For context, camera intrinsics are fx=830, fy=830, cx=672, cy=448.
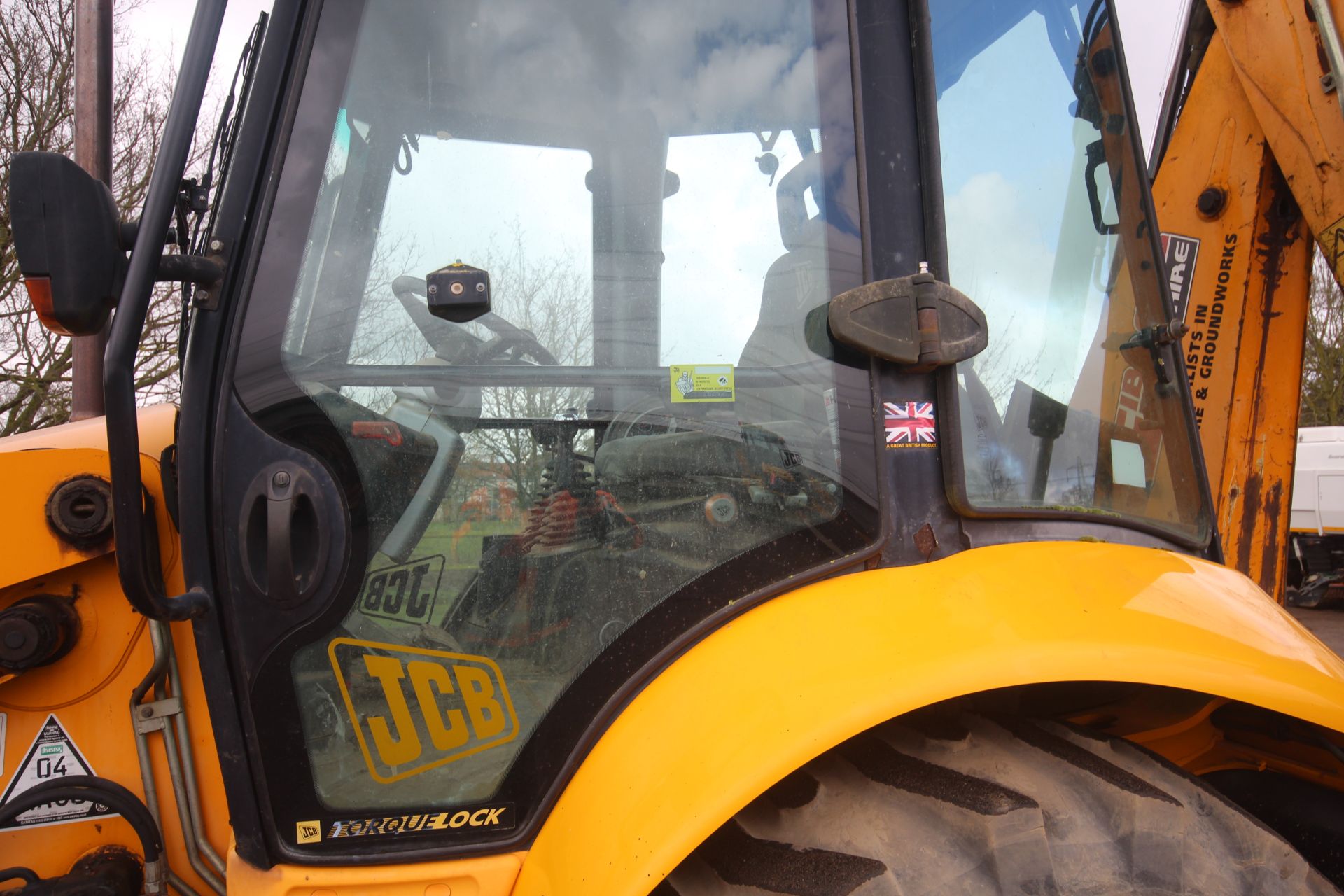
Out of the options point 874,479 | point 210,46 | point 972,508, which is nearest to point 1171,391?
point 972,508

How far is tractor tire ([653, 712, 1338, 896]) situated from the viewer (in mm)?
1179

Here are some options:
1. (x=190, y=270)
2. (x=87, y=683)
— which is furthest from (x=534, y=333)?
(x=87, y=683)

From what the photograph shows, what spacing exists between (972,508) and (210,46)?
1412 millimetres

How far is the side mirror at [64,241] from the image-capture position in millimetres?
1146

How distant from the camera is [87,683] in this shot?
1.69 m

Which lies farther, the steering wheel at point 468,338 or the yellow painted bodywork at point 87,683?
the yellow painted bodywork at point 87,683

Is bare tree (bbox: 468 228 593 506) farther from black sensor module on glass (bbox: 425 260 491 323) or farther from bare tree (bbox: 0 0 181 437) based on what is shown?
bare tree (bbox: 0 0 181 437)

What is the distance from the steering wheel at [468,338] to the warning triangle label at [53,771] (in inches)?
45.0

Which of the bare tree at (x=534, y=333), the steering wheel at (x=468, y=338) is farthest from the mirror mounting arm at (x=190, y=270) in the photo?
the bare tree at (x=534, y=333)

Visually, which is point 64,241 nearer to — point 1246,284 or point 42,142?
point 1246,284

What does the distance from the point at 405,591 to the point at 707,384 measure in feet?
2.05

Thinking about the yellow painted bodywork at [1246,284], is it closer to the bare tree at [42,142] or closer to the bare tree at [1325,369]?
the bare tree at [42,142]

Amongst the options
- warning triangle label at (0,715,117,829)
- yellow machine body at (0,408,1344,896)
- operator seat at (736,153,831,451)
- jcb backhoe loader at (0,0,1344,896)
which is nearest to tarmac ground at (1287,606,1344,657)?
yellow machine body at (0,408,1344,896)

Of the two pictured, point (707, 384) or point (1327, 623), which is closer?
point (707, 384)
